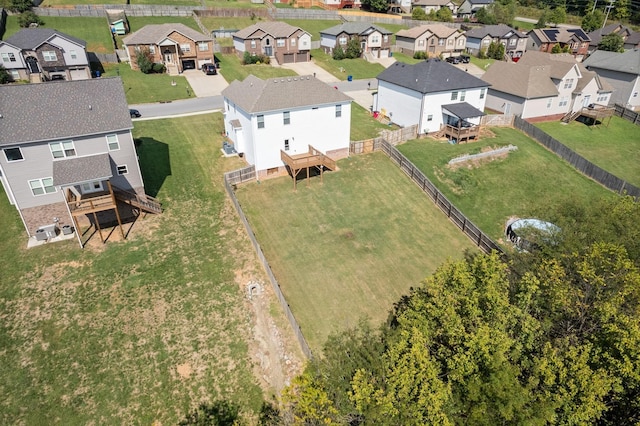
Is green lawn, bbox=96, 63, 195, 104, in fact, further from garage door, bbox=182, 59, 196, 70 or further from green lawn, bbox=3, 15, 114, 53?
green lawn, bbox=3, 15, 114, 53

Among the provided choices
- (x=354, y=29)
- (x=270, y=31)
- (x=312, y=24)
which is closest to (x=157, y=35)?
(x=270, y=31)

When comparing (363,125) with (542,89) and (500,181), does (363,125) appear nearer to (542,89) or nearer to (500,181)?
(500,181)

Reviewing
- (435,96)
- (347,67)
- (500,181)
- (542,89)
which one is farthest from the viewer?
(347,67)

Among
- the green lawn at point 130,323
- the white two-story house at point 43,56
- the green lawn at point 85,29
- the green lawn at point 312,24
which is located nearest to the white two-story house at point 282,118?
the green lawn at point 130,323

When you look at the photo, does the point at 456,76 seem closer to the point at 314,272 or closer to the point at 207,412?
the point at 314,272

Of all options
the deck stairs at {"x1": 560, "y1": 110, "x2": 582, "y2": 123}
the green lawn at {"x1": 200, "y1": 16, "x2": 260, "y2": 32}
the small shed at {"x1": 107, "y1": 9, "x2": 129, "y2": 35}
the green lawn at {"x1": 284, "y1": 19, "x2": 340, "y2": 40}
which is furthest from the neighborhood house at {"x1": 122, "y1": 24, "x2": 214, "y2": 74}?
the deck stairs at {"x1": 560, "y1": 110, "x2": 582, "y2": 123}

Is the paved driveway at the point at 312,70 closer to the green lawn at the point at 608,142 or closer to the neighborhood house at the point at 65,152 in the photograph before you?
the green lawn at the point at 608,142
